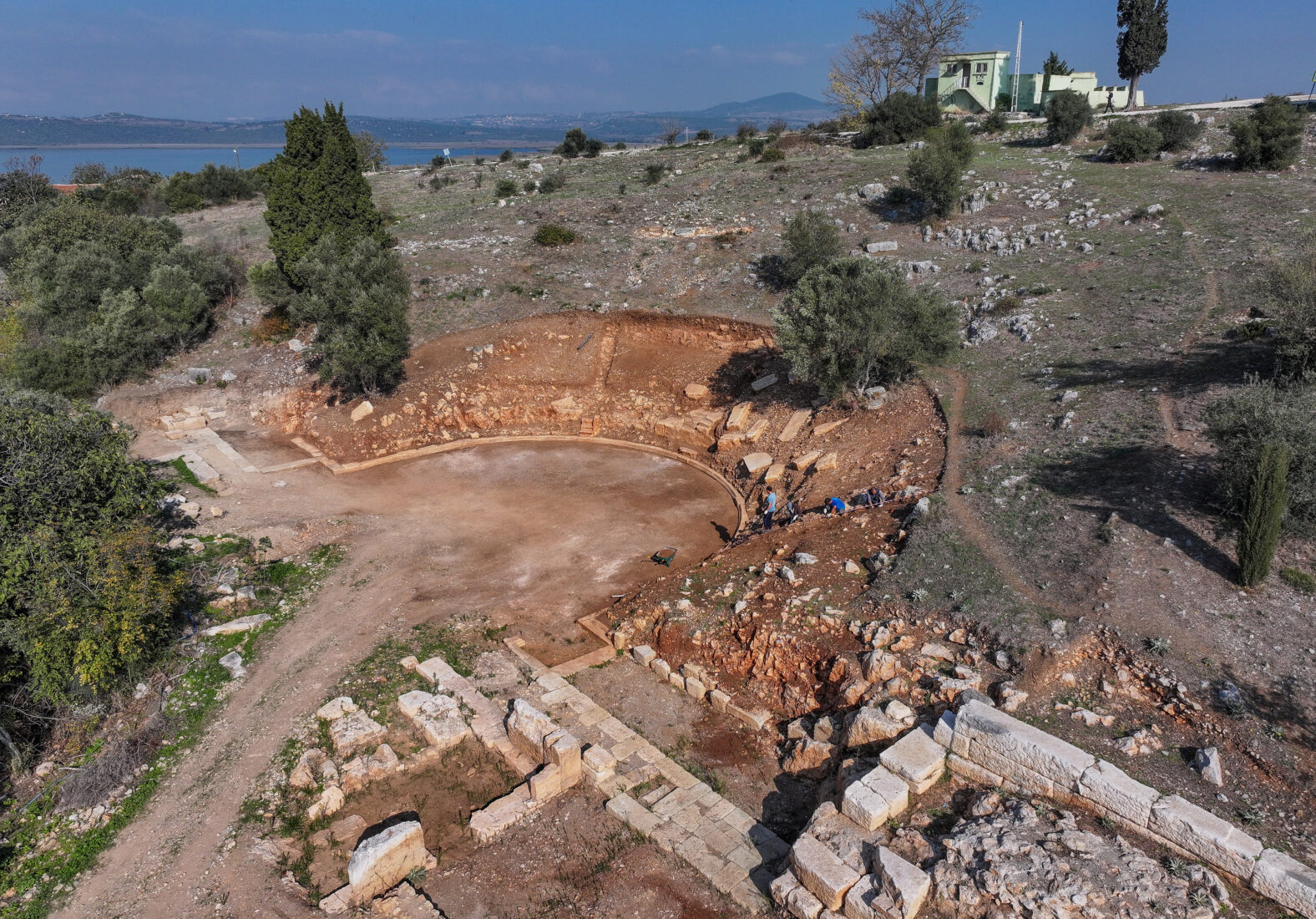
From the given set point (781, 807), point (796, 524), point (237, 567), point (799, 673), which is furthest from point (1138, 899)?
point (237, 567)

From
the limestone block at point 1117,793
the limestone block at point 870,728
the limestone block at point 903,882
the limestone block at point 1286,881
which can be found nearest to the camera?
the limestone block at point 1286,881

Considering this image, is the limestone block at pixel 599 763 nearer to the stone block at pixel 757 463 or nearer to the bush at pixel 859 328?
the stone block at pixel 757 463

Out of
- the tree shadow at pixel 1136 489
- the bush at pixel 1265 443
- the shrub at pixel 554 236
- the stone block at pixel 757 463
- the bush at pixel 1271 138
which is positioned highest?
the bush at pixel 1271 138

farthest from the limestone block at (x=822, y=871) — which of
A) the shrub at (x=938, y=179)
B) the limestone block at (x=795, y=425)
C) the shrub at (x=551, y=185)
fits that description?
the shrub at (x=551, y=185)

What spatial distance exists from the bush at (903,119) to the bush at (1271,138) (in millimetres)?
17317

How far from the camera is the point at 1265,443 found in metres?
11.9

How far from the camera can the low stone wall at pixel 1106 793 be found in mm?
7586

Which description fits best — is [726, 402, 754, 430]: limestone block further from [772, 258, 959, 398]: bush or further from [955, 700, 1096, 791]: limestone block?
[955, 700, 1096, 791]: limestone block

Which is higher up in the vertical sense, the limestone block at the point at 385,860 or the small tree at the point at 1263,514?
the small tree at the point at 1263,514

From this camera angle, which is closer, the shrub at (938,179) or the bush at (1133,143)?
the shrub at (938,179)

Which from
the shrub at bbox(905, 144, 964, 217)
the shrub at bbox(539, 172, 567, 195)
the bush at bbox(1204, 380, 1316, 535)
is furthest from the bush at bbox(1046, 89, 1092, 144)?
the bush at bbox(1204, 380, 1316, 535)

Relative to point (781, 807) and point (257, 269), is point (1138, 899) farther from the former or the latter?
point (257, 269)

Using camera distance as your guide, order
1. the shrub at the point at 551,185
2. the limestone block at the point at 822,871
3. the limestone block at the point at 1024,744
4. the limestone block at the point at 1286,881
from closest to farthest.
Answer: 1. the limestone block at the point at 1286,881
2. the limestone block at the point at 822,871
3. the limestone block at the point at 1024,744
4. the shrub at the point at 551,185

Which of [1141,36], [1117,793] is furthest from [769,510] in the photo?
[1141,36]
